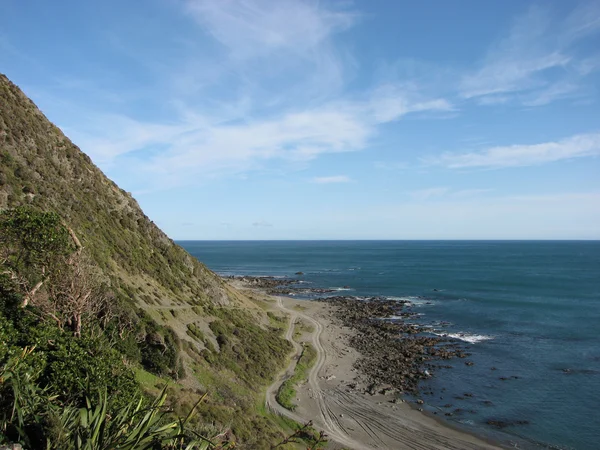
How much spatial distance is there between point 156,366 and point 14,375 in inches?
690

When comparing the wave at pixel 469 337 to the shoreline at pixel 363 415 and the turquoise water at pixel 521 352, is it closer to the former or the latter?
the turquoise water at pixel 521 352

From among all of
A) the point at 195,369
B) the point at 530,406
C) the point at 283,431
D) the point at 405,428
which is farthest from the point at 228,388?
the point at 530,406

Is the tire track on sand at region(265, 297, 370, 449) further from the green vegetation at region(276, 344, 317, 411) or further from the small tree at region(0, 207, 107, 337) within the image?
the small tree at region(0, 207, 107, 337)

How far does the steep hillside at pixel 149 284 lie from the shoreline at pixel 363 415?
14.9 ft

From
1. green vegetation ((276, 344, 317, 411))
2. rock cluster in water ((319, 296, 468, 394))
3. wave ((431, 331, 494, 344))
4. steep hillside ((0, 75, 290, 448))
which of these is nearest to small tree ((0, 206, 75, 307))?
steep hillside ((0, 75, 290, 448))

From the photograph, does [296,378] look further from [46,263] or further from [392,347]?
[46,263]

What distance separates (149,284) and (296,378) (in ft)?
59.0

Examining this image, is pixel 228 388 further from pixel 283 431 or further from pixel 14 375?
pixel 14 375

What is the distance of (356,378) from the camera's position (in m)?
41.2

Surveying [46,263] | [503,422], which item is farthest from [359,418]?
[46,263]

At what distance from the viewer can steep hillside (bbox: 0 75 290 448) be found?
29391 millimetres

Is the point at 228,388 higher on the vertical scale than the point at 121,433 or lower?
lower

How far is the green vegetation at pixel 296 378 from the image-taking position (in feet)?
111

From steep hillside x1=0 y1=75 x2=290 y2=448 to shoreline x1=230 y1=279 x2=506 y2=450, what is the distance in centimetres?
454
